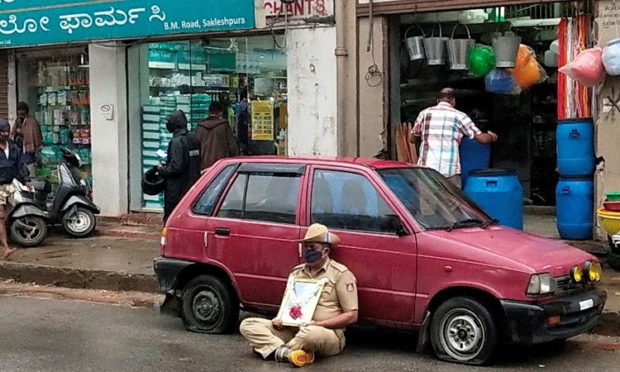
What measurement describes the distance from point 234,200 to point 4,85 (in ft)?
29.9

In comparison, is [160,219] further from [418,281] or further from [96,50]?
[418,281]

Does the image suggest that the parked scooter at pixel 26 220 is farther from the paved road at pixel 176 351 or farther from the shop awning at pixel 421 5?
the shop awning at pixel 421 5

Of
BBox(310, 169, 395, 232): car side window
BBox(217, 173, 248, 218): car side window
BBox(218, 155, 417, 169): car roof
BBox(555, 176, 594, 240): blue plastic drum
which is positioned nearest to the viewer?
BBox(310, 169, 395, 232): car side window

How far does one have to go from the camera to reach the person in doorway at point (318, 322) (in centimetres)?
679

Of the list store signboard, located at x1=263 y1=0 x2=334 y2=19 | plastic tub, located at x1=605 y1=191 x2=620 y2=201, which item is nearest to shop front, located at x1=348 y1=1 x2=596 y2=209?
store signboard, located at x1=263 y1=0 x2=334 y2=19

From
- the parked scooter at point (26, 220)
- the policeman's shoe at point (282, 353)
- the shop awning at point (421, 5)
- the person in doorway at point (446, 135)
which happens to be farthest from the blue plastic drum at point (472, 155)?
the parked scooter at point (26, 220)

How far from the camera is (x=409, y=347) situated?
295 inches

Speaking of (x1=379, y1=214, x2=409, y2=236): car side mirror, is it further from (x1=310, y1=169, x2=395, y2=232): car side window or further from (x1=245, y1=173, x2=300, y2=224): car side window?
(x1=245, y1=173, x2=300, y2=224): car side window

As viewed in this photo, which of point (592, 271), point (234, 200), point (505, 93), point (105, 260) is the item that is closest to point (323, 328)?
point (234, 200)

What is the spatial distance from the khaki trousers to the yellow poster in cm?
634

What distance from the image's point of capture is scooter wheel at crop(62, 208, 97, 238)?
1302 cm

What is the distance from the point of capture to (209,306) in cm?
791

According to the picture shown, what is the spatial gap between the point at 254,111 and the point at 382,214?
643 cm

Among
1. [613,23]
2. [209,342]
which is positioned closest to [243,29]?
[613,23]
